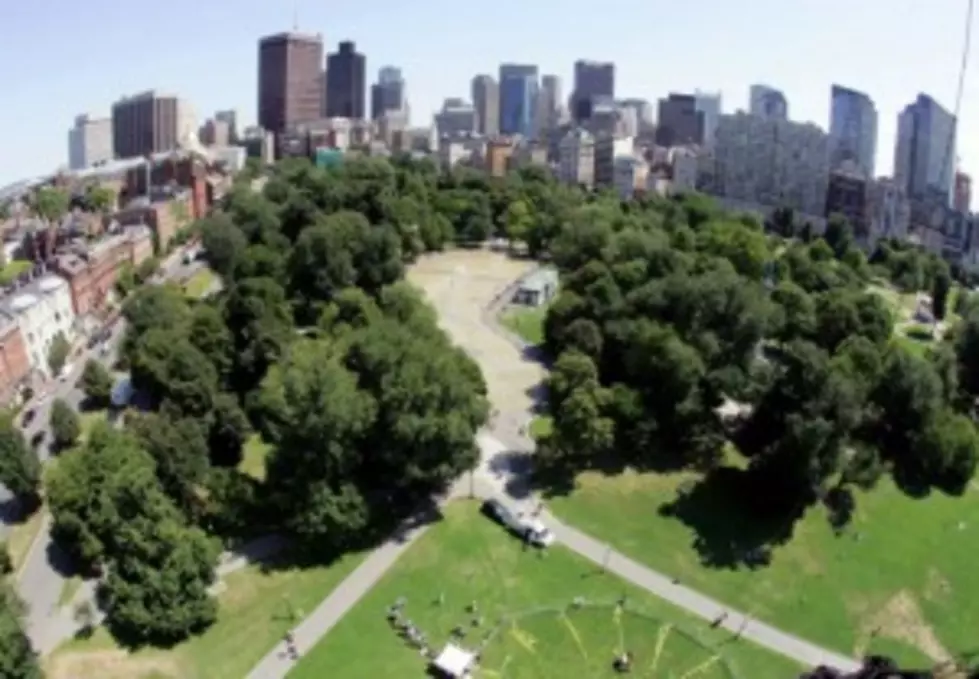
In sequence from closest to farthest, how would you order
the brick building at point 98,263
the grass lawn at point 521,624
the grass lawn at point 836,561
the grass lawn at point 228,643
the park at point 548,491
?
the grass lawn at point 228,643 → the grass lawn at point 521,624 → the park at point 548,491 → the grass lawn at point 836,561 → the brick building at point 98,263

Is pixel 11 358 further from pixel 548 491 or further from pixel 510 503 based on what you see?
pixel 548 491

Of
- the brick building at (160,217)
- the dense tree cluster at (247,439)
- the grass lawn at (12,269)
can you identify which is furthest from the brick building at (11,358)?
the brick building at (160,217)

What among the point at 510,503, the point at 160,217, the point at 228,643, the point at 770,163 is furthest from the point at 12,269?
Result: the point at 770,163

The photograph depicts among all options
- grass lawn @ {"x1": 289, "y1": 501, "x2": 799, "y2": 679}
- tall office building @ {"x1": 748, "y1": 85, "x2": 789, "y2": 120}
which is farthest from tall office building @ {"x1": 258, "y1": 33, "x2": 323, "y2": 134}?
grass lawn @ {"x1": 289, "y1": 501, "x2": 799, "y2": 679}

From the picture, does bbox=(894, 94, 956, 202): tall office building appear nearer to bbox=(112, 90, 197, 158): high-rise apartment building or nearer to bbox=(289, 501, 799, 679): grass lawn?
bbox=(289, 501, 799, 679): grass lawn

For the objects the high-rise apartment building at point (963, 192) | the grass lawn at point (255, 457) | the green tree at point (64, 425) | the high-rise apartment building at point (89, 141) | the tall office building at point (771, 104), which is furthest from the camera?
the high-rise apartment building at point (89, 141)

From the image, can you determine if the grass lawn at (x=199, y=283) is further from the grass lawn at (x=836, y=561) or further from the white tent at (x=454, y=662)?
the white tent at (x=454, y=662)

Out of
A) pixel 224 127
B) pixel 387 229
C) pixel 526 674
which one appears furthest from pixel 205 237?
pixel 224 127

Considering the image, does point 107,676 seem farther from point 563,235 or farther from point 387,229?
point 563,235
